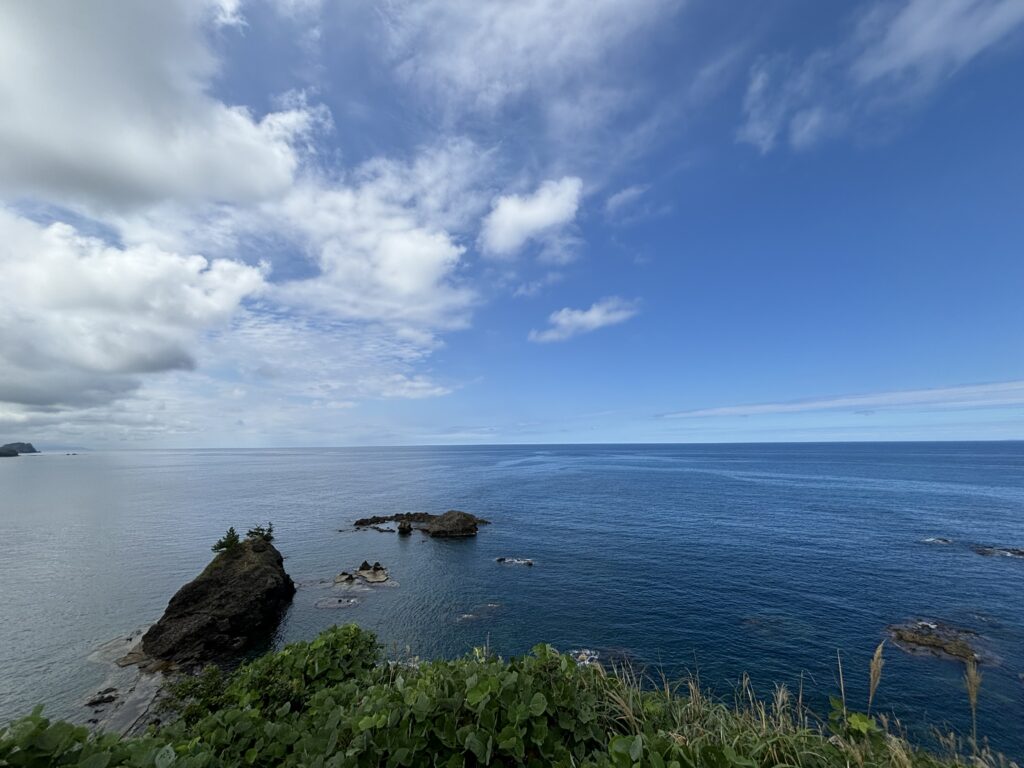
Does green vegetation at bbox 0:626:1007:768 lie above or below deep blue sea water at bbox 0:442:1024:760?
above

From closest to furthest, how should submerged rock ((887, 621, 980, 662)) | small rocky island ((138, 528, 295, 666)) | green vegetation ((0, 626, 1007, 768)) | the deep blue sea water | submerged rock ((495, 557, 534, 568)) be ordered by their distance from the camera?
1. green vegetation ((0, 626, 1007, 768))
2. the deep blue sea water
3. submerged rock ((887, 621, 980, 662))
4. small rocky island ((138, 528, 295, 666))
5. submerged rock ((495, 557, 534, 568))

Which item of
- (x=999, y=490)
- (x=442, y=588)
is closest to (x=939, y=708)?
(x=442, y=588)

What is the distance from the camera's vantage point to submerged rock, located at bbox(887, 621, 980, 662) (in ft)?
94.2

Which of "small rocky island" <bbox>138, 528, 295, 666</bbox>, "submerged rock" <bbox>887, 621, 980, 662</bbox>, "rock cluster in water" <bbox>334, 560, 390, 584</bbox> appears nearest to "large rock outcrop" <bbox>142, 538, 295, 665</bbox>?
"small rocky island" <bbox>138, 528, 295, 666</bbox>

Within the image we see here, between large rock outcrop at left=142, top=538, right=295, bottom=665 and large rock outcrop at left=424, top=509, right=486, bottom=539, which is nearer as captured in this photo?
large rock outcrop at left=142, top=538, right=295, bottom=665

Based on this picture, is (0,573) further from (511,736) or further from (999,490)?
(999,490)

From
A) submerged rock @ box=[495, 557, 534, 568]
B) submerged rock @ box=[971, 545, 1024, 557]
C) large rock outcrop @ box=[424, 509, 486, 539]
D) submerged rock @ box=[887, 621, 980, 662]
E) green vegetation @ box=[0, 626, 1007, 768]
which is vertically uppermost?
green vegetation @ box=[0, 626, 1007, 768]

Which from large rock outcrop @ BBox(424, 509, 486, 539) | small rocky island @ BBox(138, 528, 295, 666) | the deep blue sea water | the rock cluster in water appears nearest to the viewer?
the deep blue sea water

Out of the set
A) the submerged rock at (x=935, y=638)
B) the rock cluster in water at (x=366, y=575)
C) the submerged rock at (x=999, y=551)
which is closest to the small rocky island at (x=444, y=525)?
the rock cluster in water at (x=366, y=575)

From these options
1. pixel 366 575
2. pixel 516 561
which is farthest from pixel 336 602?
pixel 516 561

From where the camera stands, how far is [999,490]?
9406cm

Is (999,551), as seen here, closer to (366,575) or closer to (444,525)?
(444,525)

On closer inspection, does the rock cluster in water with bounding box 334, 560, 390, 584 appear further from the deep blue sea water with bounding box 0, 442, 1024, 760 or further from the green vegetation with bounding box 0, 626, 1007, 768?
the green vegetation with bounding box 0, 626, 1007, 768

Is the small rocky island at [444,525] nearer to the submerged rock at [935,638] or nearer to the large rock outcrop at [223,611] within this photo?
the large rock outcrop at [223,611]
